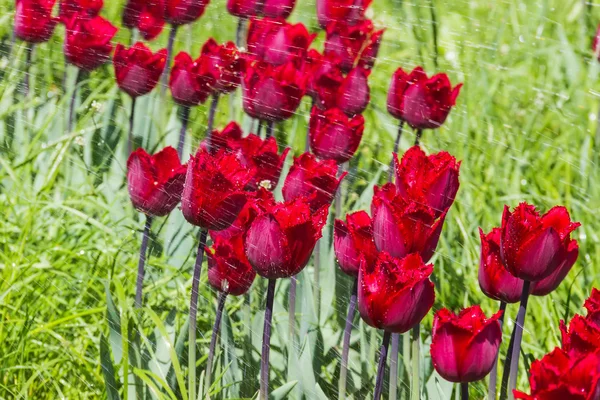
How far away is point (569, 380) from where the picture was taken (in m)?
0.73

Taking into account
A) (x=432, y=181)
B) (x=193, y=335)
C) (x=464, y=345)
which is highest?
(x=432, y=181)

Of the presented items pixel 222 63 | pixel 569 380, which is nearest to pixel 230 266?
pixel 569 380

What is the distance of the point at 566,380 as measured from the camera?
2.41ft

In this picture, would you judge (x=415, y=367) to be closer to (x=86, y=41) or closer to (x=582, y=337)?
(x=582, y=337)

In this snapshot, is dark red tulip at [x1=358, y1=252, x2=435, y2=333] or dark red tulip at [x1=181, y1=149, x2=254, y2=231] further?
dark red tulip at [x1=181, y1=149, x2=254, y2=231]

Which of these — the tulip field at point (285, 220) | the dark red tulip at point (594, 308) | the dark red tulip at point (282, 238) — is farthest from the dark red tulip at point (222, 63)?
the dark red tulip at point (594, 308)

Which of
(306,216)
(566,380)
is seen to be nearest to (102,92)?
(306,216)

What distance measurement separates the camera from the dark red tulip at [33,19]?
1722mm

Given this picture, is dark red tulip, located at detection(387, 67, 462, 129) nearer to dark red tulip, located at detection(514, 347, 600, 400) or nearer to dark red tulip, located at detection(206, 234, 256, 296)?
dark red tulip, located at detection(206, 234, 256, 296)

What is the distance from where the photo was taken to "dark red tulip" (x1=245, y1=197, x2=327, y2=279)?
2.91ft

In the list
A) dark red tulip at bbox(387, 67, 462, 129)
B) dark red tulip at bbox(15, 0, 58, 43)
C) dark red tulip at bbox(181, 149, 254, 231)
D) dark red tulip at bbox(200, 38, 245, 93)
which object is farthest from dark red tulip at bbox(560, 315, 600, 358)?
dark red tulip at bbox(15, 0, 58, 43)

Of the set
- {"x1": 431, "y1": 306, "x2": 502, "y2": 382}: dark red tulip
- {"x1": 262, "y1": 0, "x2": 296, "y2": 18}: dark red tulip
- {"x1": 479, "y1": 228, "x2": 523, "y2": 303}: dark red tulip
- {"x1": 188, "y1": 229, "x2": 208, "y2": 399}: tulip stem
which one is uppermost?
{"x1": 262, "y1": 0, "x2": 296, "y2": 18}: dark red tulip

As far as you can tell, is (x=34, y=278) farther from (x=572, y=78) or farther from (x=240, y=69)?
(x=572, y=78)

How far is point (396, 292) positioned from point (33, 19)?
1.12 metres
